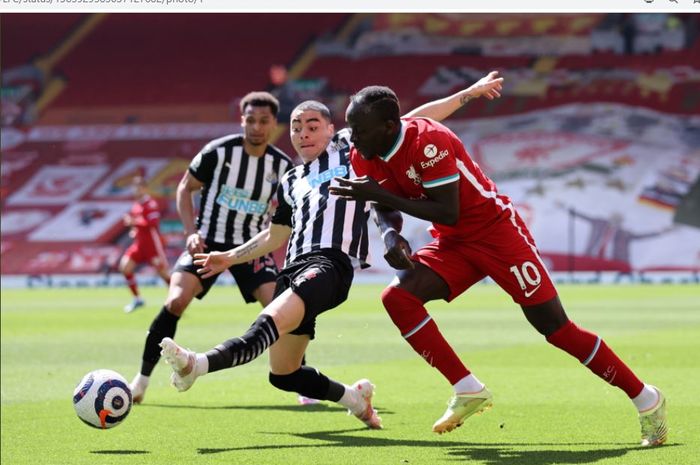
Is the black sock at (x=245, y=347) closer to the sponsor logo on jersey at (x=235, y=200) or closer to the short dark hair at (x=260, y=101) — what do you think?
the short dark hair at (x=260, y=101)

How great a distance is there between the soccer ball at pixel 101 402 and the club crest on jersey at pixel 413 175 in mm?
2099

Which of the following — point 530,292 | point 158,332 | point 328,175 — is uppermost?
point 328,175

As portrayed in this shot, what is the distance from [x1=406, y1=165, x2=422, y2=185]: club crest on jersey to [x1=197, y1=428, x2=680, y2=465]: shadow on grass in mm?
1513

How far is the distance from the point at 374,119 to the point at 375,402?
11.6 ft

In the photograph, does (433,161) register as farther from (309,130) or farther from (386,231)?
(309,130)

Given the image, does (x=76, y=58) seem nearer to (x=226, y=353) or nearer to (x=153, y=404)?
(x=153, y=404)

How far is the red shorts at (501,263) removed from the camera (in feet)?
20.2

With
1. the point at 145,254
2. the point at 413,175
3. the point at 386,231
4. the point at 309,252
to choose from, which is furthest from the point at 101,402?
the point at 145,254

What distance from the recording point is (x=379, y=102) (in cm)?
577

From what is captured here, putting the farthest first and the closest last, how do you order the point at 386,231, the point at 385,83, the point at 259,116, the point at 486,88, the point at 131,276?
the point at 385,83 → the point at 131,276 → the point at 259,116 → the point at 486,88 → the point at 386,231

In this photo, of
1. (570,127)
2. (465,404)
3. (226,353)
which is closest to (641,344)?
(465,404)

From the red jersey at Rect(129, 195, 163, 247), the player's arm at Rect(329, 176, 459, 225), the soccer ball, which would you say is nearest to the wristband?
the player's arm at Rect(329, 176, 459, 225)

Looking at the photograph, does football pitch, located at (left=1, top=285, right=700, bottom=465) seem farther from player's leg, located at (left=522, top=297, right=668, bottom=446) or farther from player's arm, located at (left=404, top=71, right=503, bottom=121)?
player's arm, located at (left=404, top=71, right=503, bottom=121)

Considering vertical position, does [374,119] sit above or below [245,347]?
above
